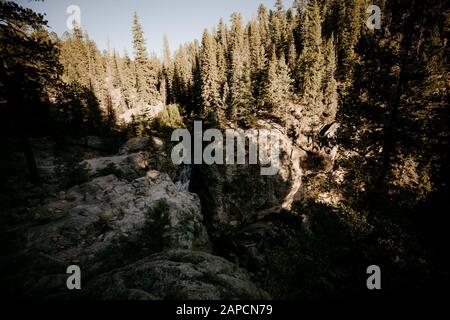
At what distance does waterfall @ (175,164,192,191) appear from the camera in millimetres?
31039

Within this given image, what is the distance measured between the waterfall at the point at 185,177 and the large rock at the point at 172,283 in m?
23.8

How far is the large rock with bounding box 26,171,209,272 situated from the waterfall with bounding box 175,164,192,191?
14003mm

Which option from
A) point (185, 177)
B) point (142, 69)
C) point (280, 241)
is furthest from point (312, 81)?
Result: point (142, 69)

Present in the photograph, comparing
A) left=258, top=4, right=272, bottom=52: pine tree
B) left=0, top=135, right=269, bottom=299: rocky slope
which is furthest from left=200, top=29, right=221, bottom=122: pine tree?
left=0, top=135, right=269, bottom=299: rocky slope

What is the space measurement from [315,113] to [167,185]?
34165 mm

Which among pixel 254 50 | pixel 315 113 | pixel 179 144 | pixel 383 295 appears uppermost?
pixel 254 50

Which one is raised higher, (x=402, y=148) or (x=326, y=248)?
(x=402, y=148)

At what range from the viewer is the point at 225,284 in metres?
6.08

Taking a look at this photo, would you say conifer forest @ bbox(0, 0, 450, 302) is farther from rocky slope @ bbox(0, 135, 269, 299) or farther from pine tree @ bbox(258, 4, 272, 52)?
pine tree @ bbox(258, 4, 272, 52)

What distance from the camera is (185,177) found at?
108ft

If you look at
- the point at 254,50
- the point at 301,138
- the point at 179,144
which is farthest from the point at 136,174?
the point at 254,50

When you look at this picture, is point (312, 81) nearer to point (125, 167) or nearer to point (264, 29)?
point (264, 29)

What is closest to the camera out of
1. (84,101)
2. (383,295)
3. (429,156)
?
(383,295)
